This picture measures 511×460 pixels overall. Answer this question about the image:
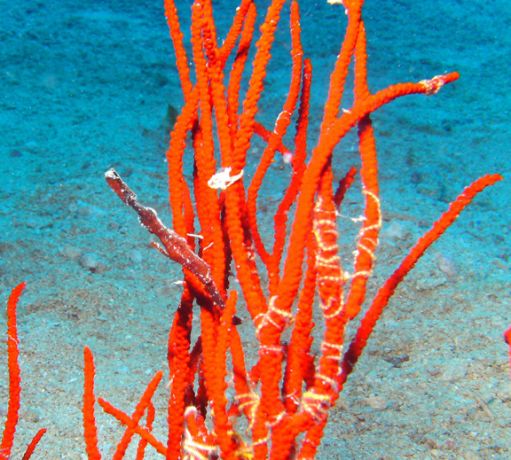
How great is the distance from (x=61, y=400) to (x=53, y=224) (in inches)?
68.8

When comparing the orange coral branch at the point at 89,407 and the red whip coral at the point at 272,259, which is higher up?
the red whip coral at the point at 272,259

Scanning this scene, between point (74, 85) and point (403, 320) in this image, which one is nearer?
point (403, 320)

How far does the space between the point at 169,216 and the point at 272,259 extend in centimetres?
279

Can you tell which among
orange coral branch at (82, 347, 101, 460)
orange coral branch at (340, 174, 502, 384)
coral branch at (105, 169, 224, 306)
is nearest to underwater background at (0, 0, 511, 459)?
orange coral branch at (340, 174, 502, 384)

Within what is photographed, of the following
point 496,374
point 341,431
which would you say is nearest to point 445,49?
point 496,374

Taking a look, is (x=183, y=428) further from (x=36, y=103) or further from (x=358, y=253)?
(x=36, y=103)

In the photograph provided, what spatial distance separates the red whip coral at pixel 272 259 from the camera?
45.1 inches

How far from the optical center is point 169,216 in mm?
4320

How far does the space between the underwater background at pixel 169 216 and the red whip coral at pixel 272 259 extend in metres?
0.25

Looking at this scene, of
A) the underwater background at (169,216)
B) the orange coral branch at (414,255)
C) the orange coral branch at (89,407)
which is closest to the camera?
the orange coral branch at (414,255)

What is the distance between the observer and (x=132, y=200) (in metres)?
1.29

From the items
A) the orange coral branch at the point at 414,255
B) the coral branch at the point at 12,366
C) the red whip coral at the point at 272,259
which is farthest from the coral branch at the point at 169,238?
the coral branch at the point at 12,366

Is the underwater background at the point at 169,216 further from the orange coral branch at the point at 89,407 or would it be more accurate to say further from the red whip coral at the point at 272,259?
the orange coral branch at the point at 89,407

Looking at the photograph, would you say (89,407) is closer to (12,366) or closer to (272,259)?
(12,366)
